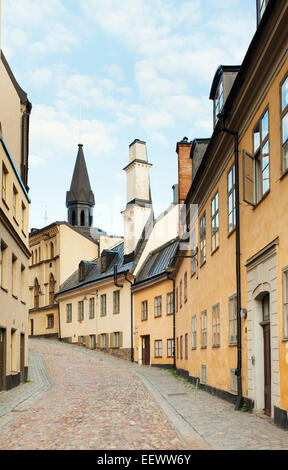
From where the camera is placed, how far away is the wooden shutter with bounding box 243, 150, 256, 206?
12.6m

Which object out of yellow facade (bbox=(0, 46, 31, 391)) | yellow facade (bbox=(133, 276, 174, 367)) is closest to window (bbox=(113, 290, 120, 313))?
yellow facade (bbox=(133, 276, 174, 367))

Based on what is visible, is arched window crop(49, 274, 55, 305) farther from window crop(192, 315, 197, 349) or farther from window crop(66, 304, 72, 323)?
window crop(192, 315, 197, 349)

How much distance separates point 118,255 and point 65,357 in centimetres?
1384

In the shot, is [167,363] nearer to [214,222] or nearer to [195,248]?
[195,248]

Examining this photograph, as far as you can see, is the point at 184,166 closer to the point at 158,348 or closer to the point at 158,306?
the point at 158,306

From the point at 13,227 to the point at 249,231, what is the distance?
1013cm

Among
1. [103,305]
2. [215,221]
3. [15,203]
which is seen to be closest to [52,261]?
[103,305]

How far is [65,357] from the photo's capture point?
1400 inches

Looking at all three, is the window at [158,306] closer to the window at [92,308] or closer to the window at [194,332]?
the window at [92,308]

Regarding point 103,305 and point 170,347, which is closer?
point 170,347

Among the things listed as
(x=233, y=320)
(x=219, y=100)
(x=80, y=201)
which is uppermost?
(x=80, y=201)

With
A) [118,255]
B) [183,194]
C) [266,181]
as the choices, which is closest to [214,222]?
[266,181]

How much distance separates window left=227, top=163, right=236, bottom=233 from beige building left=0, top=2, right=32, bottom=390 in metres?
6.98

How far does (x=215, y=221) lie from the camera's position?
18.3m
